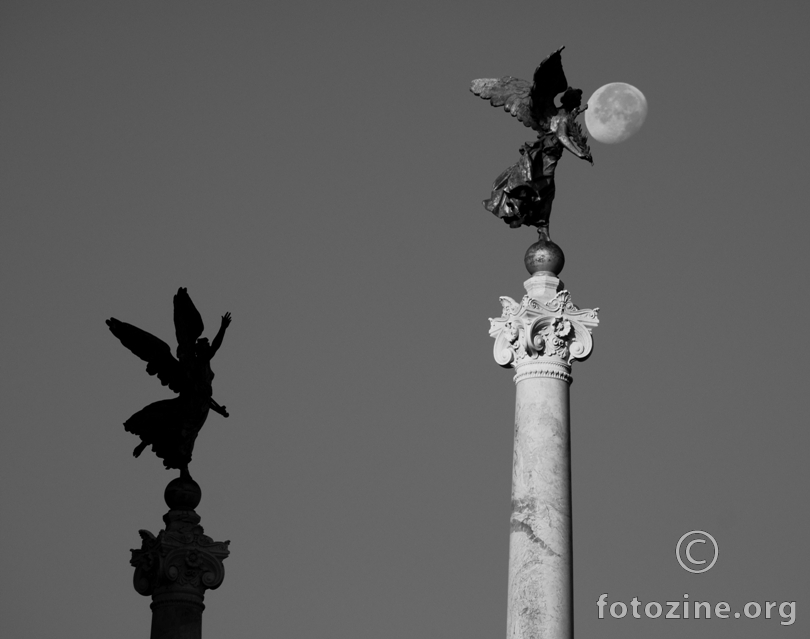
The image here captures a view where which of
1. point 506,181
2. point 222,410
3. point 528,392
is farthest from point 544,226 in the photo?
point 222,410

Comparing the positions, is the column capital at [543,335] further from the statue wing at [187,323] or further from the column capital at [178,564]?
the statue wing at [187,323]

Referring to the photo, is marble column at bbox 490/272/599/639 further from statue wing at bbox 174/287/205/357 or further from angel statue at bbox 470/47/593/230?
statue wing at bbox 174/287/205/357

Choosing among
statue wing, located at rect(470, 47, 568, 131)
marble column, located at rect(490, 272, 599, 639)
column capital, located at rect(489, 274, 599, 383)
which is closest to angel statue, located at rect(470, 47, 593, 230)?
statue wing, located at rect(470, 47, 568, 131)

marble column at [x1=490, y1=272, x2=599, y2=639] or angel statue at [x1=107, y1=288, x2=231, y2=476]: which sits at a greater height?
angel statue at [x1=107, y1=288, x2=231, y2=476]

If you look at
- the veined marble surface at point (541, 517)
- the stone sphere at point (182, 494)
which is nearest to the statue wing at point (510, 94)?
the veined marble surface at point (541, 517)

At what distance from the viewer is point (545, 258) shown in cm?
2516

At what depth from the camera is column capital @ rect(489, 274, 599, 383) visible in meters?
24.3

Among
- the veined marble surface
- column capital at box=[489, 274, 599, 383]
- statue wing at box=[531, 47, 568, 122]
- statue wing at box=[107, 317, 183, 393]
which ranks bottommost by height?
the veined marble surface

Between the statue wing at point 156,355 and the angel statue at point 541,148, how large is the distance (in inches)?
294

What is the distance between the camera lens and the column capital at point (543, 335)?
79.8 feet

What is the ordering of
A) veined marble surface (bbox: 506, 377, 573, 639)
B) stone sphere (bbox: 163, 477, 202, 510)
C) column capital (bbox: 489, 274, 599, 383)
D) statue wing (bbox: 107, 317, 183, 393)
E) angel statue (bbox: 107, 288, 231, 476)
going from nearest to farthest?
1. veined marble surface (bbox: 506, 377, 573, 639)
2. column capital (bbox: 489, 274, 599, 383)
3. stone sphere (bbox: 163, 477, 202, 510)
4. angel statue (bbox: 107, 288, 231, 476)
5. statue wing (bbox: 107, 317, 183, 393)

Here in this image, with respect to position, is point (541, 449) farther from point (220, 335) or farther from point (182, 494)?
point (220, 335)

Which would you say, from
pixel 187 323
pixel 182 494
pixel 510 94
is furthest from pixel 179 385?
pixel 510 94

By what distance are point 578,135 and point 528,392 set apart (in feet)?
14.2
